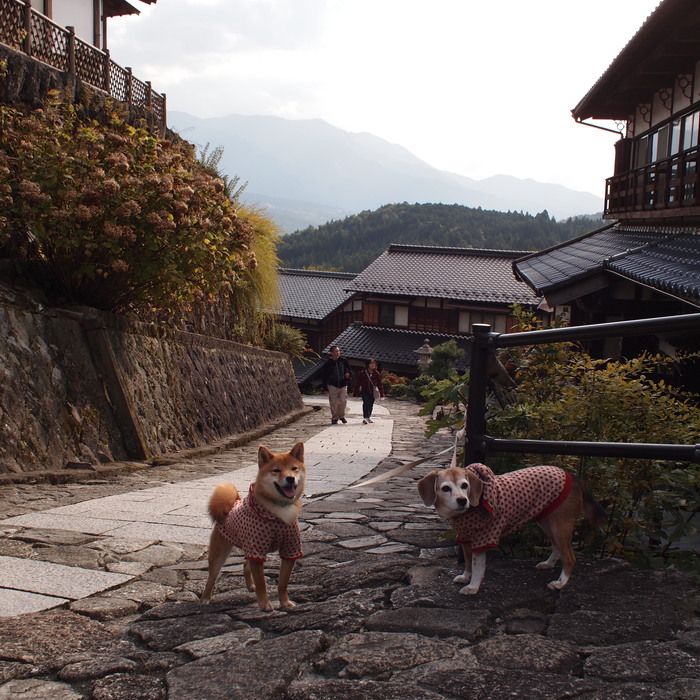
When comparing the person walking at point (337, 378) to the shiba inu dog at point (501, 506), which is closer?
the shiba inu dog at point (501, 506)

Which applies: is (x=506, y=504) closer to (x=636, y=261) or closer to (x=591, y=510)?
(x=591, y=510)

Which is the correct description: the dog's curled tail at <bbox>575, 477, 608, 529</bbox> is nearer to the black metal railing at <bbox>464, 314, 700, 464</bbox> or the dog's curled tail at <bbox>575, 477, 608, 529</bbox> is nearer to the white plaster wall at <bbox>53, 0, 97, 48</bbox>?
the black metal railing at <bbox>464, 314, 700, 464</bbox>

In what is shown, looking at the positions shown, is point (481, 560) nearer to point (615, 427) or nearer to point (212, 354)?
point (615, 427)

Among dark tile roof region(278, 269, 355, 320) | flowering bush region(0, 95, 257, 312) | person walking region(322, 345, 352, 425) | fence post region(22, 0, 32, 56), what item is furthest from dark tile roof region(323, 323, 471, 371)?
flowering bush region(0, 95, 257, 312)

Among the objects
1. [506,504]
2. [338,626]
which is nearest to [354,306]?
[506,504]

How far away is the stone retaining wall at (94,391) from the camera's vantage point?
320 inches

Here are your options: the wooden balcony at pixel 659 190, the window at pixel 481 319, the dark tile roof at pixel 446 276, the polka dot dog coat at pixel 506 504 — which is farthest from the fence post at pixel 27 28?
the window at pixel 481 319

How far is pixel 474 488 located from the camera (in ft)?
11.5

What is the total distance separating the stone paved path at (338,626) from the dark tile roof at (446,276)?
34821 millimetres

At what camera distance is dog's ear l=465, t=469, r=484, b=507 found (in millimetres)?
3492

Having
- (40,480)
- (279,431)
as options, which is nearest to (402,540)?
(40,480)

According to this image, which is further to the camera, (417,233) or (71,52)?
(417,233)

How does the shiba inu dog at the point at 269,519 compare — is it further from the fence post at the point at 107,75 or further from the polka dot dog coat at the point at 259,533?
the fence post at the point at 107,75

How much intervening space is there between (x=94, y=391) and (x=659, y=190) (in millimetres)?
→ 10680
